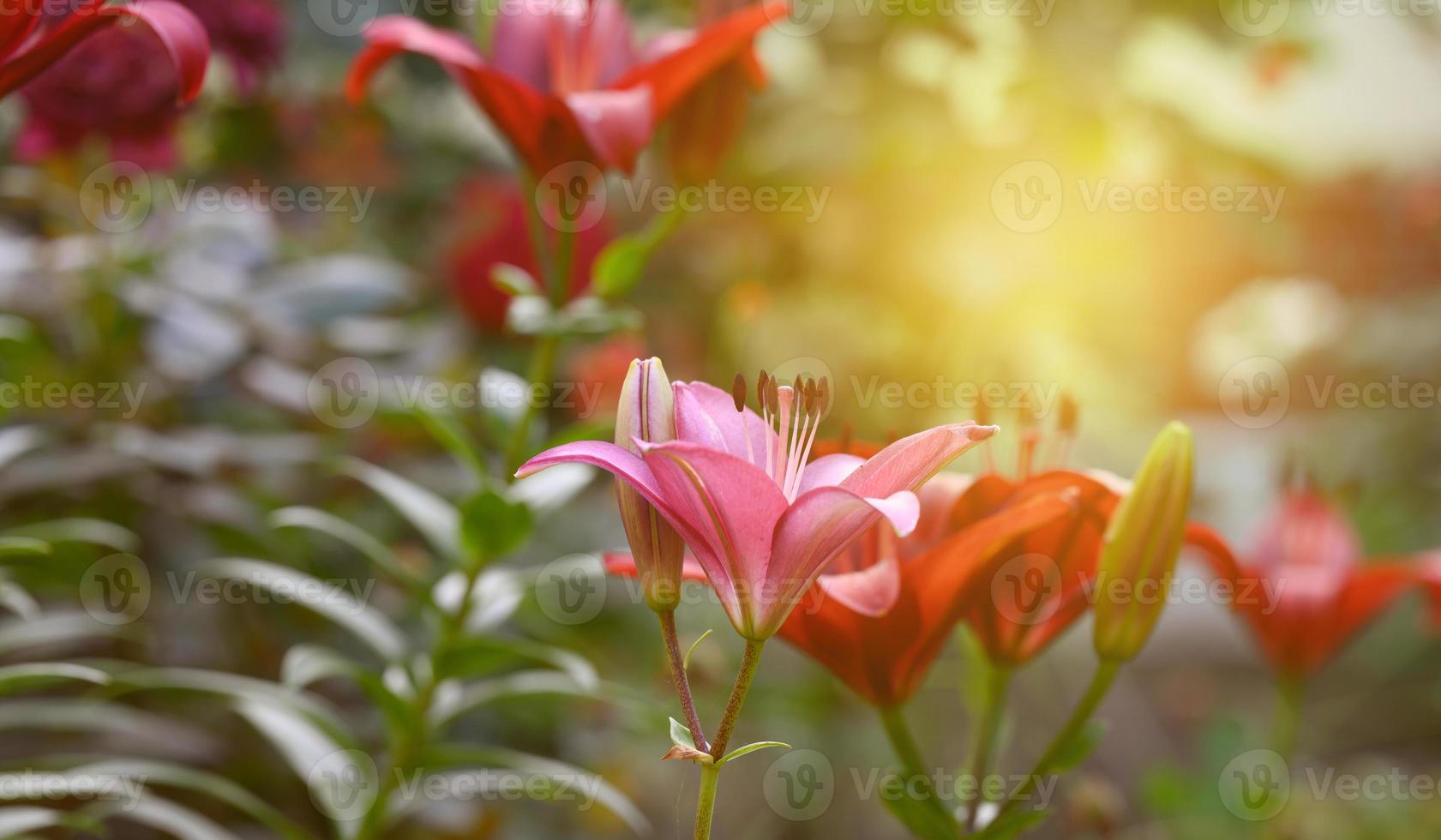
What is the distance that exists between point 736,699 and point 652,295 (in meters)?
0.77

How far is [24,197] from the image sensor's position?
2.51 ft

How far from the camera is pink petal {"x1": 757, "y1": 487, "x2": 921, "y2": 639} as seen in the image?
305mm

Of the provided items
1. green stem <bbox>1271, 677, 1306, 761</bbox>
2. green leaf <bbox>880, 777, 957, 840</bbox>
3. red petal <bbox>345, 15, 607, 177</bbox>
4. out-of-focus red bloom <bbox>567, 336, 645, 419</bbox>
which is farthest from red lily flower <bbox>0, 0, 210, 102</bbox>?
green stem <bbox>1271, 677, 1306, 761</bbox>

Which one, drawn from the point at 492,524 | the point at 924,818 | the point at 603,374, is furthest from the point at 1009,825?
the point at 603,374

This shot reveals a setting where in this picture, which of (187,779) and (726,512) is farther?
(187,779)

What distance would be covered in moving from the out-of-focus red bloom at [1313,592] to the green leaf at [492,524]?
1.23ft

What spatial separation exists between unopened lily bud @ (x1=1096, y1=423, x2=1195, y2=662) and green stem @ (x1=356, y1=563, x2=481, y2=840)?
28cm

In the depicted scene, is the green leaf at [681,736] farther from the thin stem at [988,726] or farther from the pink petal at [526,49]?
the pink petal at [526,49]

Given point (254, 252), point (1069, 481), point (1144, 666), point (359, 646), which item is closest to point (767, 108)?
point (254, 252)

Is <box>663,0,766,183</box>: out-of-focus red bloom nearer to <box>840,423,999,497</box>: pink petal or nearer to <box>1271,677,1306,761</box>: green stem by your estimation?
<box>840,423,999,497</box>: pink petal

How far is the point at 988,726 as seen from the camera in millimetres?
448

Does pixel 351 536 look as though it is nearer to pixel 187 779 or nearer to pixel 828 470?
pixel 187 779

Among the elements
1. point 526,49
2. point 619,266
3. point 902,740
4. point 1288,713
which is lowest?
point 1288,713

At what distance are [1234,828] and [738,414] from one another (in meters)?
0.86
